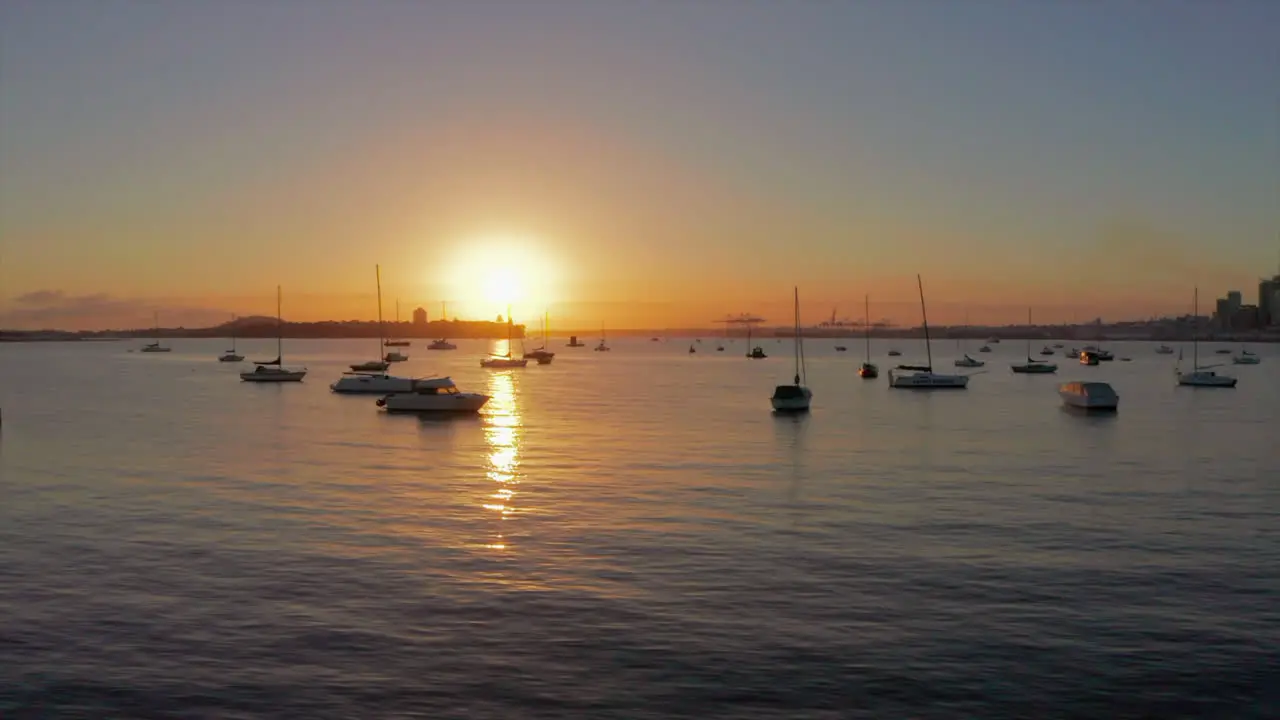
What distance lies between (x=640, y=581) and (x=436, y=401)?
62.9m

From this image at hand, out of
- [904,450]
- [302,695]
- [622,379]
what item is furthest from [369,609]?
[622,379]

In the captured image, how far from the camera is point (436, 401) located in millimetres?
86688

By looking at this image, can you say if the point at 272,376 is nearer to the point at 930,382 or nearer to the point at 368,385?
the point at 368,385

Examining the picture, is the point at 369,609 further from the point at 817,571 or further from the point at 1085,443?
the point at 1085,443

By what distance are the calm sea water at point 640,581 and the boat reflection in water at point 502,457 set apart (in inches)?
15.6

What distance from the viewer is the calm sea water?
18250 millimetres

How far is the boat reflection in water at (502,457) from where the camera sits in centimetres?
3747

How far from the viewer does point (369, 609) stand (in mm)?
23531

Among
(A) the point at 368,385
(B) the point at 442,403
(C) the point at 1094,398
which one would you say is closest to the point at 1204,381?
(C) the point at 1094,398

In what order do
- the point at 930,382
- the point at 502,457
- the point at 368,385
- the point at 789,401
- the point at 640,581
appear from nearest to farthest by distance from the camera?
the point at 640,581 → the point at 502,457 → the point at 789,401 → the point at 368,385 → the point at 930,382

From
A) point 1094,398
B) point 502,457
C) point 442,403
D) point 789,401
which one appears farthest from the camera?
point 1094,398

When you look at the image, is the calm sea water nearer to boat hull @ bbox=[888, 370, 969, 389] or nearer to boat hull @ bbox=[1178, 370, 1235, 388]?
boat hull @ bbox=[888, 370, 969, 389]

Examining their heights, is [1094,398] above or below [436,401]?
below

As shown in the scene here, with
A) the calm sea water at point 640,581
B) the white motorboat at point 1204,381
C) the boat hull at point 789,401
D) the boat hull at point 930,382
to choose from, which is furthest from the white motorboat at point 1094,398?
the white motorboat at point 1204,381
